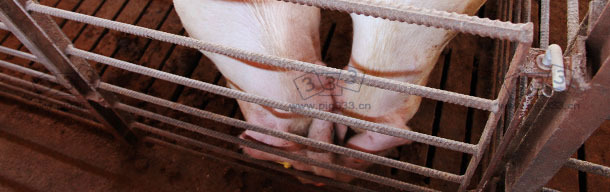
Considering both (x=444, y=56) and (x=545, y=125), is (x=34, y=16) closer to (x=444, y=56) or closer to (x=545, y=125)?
(x=545, y=125)

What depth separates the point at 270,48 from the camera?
1.16 metres

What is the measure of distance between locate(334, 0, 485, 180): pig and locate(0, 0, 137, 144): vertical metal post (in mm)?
747

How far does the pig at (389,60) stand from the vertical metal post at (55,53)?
2.45ft

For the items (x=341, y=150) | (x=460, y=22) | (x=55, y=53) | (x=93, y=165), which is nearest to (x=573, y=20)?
(x=460, y=22)

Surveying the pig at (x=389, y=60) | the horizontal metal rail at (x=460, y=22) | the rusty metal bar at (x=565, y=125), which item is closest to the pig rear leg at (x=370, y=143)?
the pig at (x=389, y=60)

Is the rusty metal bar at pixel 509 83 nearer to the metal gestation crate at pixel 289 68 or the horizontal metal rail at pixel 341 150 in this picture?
the metal gestation crate at pixel 289 68

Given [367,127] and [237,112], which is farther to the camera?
[237,112]

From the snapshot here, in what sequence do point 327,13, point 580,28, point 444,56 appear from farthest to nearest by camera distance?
1. point 327,13
2. point 444,56
3. point 580,28

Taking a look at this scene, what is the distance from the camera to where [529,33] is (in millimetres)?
624

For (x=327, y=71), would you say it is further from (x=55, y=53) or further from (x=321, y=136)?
(x=55, y=53)

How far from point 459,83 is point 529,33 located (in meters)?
1.25

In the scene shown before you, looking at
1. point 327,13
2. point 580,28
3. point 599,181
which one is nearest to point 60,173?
point 327,13

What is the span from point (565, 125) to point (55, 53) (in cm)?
121

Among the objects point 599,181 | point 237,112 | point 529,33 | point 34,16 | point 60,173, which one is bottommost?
point 60,173
